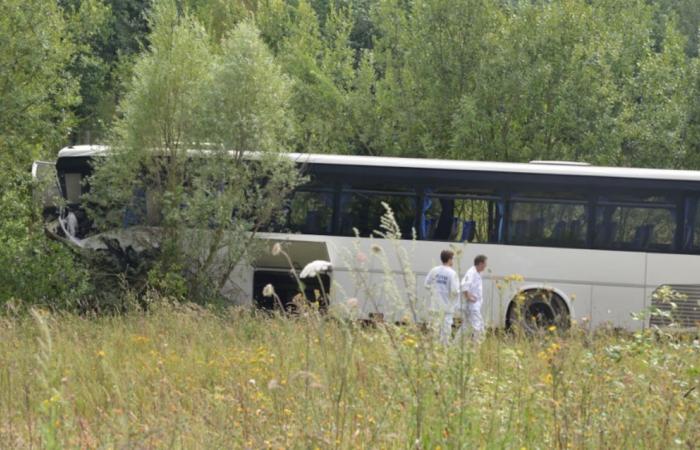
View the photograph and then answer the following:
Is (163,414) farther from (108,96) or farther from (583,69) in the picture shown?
(108,96)

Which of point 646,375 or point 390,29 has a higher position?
point 390,29

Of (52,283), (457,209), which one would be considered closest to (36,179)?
(52,283)

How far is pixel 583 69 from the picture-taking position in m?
25.9

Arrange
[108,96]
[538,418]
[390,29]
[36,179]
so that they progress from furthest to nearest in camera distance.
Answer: [108,96], [390,29], [36,179], [538,418]

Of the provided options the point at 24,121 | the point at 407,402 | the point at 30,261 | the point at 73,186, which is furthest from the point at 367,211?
the point at 407,402

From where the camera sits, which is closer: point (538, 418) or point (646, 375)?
point (538, 418)

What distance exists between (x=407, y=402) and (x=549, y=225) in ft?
48.4

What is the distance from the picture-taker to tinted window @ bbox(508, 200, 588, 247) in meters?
19.7

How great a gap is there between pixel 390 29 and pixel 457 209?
1063 centimetres

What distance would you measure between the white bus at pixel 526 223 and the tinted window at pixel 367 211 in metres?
0.02

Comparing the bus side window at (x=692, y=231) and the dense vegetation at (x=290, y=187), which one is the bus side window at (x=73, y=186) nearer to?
the dense vegetation at (x=290, y=187)

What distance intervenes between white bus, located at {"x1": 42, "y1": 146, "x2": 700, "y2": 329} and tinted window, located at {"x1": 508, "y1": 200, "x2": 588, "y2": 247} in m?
0.02

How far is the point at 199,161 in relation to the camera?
63.4 feet

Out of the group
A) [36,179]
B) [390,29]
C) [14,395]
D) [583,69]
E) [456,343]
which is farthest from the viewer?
[390,29]
